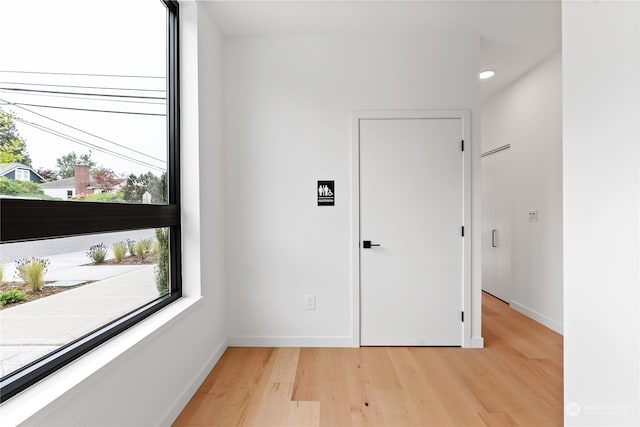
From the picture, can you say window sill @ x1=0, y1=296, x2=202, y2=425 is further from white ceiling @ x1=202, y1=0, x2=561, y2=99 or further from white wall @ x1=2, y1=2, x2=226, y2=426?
white ceiling @ x1=202, y1=0, x2=561, y2=99

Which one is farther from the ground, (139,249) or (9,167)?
(9,167)

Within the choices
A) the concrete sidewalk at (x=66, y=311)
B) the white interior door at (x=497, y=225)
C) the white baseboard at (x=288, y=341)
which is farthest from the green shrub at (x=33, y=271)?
the white interior door at (x=497, y=225)

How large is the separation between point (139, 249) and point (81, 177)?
55 centimetres

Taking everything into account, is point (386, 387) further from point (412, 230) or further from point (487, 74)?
point (487, 74)

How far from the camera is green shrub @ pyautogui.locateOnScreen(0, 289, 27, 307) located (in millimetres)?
1051

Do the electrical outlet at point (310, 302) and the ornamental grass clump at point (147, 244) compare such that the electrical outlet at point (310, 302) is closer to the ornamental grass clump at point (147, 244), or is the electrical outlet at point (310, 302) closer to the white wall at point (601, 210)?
the ornamental grass clump at point (147, 244)

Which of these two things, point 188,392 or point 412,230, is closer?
point 188,392

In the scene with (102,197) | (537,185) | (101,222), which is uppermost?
(537,185)

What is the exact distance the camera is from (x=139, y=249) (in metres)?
1.81

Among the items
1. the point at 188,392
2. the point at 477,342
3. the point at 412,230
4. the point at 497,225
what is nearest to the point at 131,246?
the point at 188,392

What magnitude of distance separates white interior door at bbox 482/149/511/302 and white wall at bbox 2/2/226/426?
332cm

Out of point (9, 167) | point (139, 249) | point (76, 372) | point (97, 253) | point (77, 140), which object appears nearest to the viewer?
point (9, 167)

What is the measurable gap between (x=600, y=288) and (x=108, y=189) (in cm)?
226

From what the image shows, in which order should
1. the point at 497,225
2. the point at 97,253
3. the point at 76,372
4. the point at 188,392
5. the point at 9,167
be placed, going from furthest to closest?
the point at 497,225, the point at 188,392, the point at 97,253, the point at 76,372, the point at 9,167
